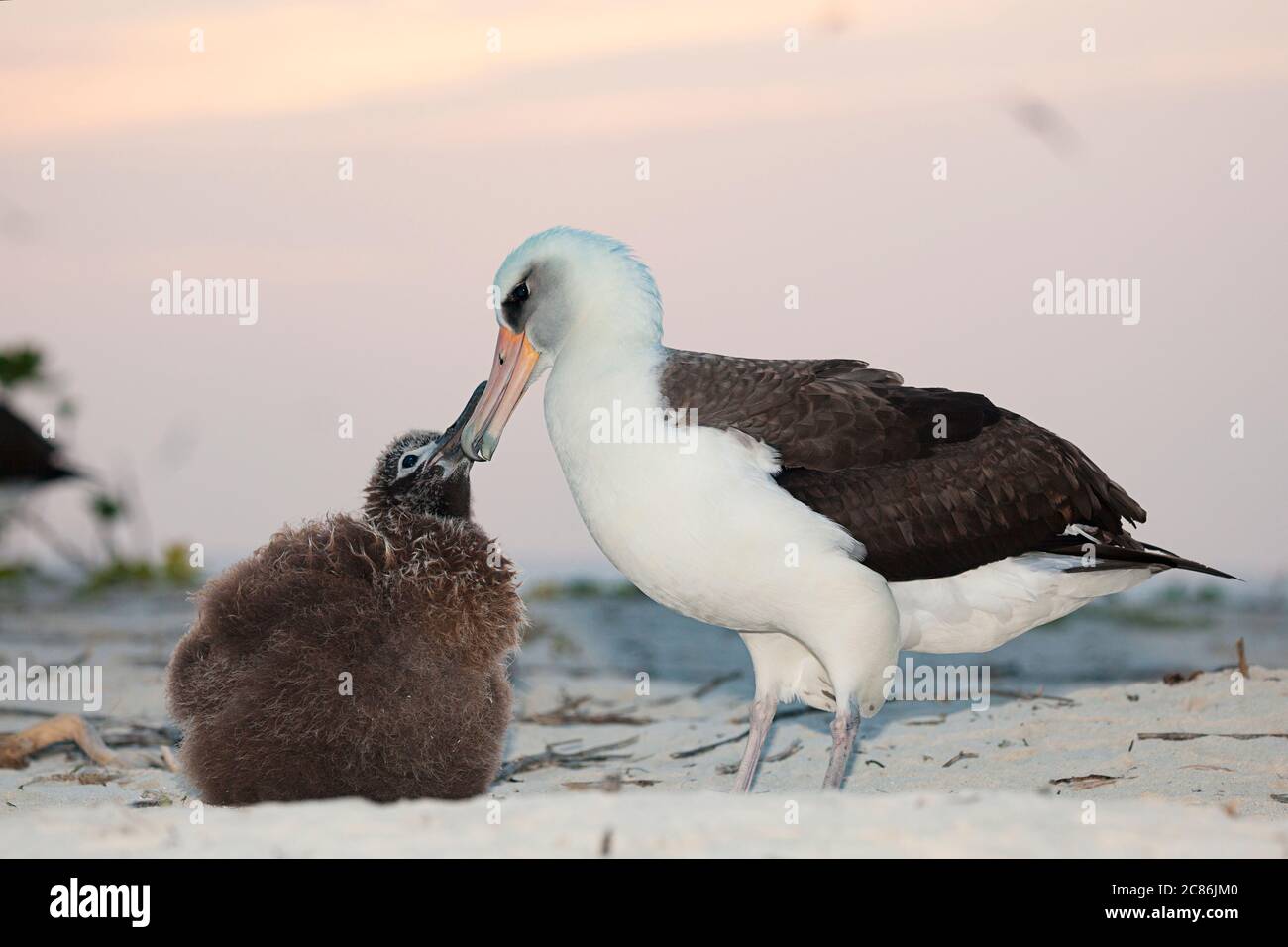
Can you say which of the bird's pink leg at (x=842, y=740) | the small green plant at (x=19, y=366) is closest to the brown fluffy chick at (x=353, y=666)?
the bird's pink leg at (x=842, y=740)

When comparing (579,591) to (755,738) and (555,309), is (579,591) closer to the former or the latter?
(755,738)

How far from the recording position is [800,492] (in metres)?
A: 5.82

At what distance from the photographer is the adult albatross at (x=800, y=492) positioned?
569 cm

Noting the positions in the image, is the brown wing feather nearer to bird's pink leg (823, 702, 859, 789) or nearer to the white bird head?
the white bird head

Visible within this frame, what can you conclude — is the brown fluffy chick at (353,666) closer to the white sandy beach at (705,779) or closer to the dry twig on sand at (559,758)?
the white sandy beach at (705,779)

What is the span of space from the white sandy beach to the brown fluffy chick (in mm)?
364

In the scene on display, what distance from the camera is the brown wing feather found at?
5871mm

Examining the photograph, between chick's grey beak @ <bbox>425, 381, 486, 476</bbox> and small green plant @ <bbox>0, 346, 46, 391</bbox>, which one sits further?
small green plant @ <bbox>0, 346, 46, 391</bbox>

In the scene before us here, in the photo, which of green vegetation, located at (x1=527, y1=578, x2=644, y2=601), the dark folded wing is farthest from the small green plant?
green vegetation, located at (x1=527, y1=578, x2=644, y2=601)

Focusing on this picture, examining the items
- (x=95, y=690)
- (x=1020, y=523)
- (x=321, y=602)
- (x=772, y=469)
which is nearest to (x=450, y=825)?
(x=321, y=602)

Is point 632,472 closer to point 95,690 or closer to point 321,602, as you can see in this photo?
point 321,602

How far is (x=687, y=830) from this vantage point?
384 cm

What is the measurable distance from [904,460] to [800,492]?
0.63 m

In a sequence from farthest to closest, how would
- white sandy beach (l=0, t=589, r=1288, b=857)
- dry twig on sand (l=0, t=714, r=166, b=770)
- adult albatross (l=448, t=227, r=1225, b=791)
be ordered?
dry twig on sand (l=0, t=714, r=166, b=770) < adult albatross (l=448, t=227, r=1225, b=791) < white sandy beach (l=0, t=589, r=1288, b=857)
